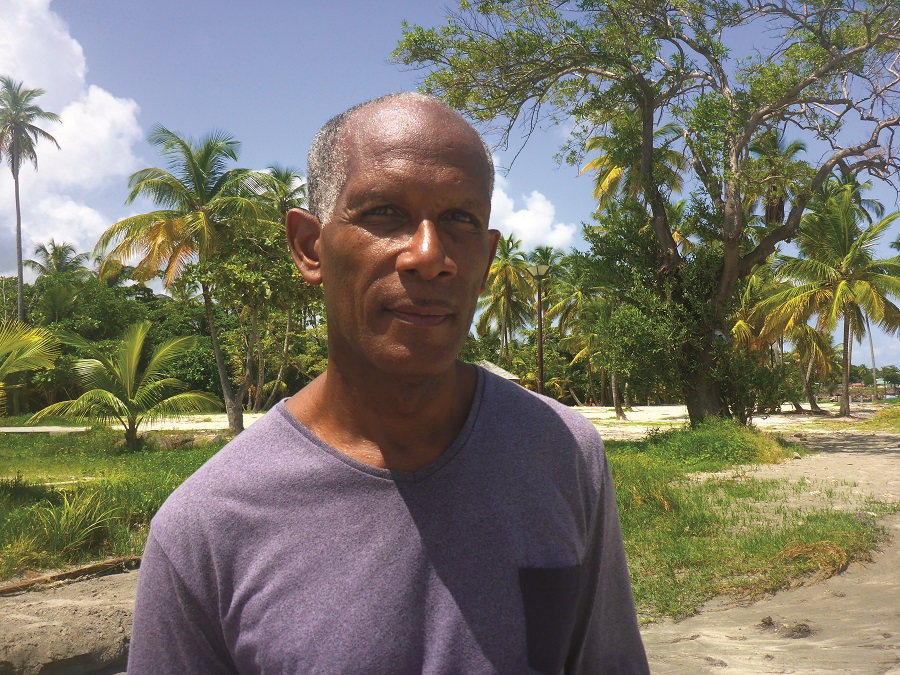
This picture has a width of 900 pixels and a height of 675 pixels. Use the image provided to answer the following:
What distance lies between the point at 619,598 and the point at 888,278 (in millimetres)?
29313

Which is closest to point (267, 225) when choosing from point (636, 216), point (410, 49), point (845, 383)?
point (410, 49)

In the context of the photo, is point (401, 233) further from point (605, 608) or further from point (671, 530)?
point (671, 530)

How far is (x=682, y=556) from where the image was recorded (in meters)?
6.74

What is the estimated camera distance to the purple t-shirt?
1.03 metres

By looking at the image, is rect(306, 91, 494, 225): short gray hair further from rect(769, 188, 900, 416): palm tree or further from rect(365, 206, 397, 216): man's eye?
rect(769, 188, 900, 416): palm tree

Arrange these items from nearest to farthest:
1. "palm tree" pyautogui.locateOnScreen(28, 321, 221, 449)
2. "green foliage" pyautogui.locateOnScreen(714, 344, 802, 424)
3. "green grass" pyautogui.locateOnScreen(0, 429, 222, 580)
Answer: "green grass" pyautogui.locateOnScreen(0, 429, 222, 580)
"palm tree" pyautogui.locateOnScreen(28, 321, 221, 449)
"green foliage" pyautogui.locateOnScreen(714, 344, 802, 424)

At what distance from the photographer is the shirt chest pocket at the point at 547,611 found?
1072 mm

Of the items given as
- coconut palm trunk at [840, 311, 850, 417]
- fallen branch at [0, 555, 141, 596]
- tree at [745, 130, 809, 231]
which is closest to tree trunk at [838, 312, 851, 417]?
coconut palm trunk at [840, 311, 850, 417]

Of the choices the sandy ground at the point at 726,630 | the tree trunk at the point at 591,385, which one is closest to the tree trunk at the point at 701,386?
the sandy ground at the point at 726,630

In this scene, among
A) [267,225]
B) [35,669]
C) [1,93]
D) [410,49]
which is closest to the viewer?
[35,669]

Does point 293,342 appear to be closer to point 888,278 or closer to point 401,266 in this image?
point 888,278

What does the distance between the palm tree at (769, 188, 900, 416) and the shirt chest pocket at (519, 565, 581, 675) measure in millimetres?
28123

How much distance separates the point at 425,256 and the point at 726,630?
196 inches

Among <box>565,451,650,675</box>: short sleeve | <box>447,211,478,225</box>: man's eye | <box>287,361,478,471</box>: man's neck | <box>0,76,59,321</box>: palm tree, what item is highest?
<box>0,76,59,321</box>: palm tree
